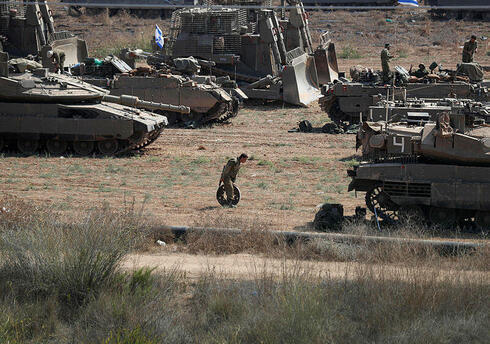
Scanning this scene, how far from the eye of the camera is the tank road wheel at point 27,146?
20547mm

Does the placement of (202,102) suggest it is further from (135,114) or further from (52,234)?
(52,234)

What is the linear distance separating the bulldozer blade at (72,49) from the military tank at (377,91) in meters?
12.6

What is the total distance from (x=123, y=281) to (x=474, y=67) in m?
18.0

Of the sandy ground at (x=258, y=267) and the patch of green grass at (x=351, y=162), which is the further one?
the patch of green grass at (x=351, y=162)

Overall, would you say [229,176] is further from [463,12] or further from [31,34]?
[463,12]

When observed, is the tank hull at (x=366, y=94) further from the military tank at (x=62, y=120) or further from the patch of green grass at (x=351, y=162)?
the military tank at (x=62, y=120)

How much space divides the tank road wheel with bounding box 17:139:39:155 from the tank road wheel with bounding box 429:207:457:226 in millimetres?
11592

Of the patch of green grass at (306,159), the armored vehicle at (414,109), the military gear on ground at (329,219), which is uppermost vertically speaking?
the armored vehicle at (414,109)

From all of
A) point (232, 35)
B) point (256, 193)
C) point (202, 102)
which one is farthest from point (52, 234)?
point (232, 35)

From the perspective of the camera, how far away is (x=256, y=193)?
1595cm

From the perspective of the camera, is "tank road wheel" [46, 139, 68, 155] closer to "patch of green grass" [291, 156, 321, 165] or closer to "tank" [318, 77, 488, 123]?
"patch of green grass" [291, 156, 321, 165]

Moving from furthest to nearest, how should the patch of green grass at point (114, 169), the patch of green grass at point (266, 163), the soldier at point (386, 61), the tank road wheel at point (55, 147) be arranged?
the soldier at point (386, 61) < the tank road wheel at point (55, 147) < the patch of green grass at point (266, 163) < the patch of green grass at point (114, 169)

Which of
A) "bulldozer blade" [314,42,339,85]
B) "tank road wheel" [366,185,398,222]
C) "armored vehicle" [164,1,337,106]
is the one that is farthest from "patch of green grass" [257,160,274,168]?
"bulldozer blade" [314,42,339,85]

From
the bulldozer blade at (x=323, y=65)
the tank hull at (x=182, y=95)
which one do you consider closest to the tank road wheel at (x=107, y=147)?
the tank hull at (x=182, y=95)
